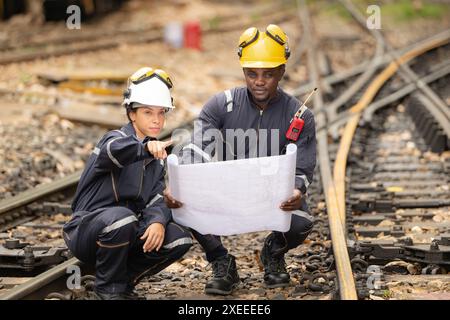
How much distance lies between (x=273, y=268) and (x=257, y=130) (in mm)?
817

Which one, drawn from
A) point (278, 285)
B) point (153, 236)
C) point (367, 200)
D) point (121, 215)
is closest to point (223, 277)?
point (278, 285)

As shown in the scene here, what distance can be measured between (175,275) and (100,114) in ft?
17.0

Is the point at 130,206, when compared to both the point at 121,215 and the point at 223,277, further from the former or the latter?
the point at 223,277

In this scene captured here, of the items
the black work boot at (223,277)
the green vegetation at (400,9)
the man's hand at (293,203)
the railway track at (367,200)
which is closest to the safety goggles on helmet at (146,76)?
the man's hand at (293,203)

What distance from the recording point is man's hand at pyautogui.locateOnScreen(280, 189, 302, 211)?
186 inches

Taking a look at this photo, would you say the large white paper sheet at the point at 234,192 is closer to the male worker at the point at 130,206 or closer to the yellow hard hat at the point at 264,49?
the male worker at the point at 130,206

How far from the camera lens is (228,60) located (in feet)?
50.2

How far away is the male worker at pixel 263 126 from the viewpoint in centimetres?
498

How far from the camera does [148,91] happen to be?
Result: 189 inches

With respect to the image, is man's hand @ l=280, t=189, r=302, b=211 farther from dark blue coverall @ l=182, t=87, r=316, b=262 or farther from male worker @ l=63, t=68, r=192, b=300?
male worker @ l=63, t=68, r=192, b=300

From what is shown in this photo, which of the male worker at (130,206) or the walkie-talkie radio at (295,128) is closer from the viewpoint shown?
the male worker at (130,206)

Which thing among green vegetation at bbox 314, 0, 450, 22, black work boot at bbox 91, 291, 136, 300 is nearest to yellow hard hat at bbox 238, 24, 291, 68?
black work boot at bbox 91, 291, 136, 300
